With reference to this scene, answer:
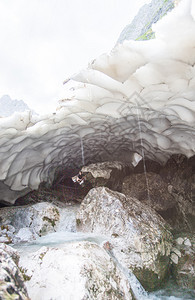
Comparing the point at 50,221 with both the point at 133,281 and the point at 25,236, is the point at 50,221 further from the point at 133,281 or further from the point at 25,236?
the point at 133,281

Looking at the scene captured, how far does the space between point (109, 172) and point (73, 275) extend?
5.99m

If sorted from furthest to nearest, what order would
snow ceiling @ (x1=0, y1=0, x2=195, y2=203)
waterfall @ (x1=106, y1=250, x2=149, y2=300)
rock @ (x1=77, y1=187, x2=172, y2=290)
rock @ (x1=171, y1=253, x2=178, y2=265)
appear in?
1. rock @ (x1=171, y1=253, x2=178, y2=265)
2. rock @ (x1=77, y1=187, x2=172, y2=290)
3. waterfall @ (x1=106, y1=250, x2=149, y2=300)
4. snow ceiling @ (x1=0, y1=0, x2=195, y2=203)

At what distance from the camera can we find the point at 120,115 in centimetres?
421

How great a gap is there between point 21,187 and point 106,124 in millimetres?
3076

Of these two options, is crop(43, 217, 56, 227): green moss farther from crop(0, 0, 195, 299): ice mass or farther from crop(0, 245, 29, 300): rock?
crop(0, 245, 29, 300): rock

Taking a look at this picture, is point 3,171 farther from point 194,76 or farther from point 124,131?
point 194,76

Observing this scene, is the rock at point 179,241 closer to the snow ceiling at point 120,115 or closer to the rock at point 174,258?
the rock at point 174,258

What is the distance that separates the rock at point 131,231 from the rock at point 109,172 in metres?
3.27

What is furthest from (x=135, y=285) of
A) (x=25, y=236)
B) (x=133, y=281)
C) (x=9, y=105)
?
(x=9, y=105)

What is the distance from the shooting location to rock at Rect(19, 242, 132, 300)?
2127 millimetres

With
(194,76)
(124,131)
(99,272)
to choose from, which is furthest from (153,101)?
(99,272)

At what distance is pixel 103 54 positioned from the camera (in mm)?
2453

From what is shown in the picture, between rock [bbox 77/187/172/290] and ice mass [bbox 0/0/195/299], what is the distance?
0.04 metres

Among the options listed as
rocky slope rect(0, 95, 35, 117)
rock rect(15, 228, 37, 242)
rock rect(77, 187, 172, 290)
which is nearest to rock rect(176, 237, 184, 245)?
rock rect(77, 187, 172, 290)
